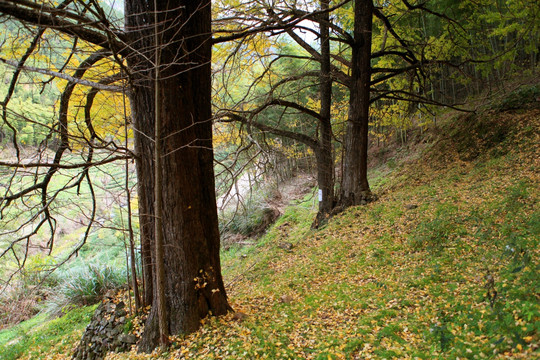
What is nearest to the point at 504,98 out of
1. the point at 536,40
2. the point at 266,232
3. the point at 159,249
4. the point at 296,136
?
the point at 536,40

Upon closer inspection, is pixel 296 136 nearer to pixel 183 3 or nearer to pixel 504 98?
pixel 183 3

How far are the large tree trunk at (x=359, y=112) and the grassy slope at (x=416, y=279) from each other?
65 centimetres

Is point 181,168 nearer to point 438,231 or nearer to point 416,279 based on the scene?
→ point 416,279

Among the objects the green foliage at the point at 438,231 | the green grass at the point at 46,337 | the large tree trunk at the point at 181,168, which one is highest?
the large tree trunk at the point at 181,168

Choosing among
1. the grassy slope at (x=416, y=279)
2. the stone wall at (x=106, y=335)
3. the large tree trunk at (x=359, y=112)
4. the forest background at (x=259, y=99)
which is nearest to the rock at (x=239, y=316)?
the grassy slope at (x=416, y=279)

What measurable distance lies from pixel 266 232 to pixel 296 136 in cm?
531

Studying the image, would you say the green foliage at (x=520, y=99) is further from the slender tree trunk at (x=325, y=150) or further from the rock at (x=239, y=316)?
the rock at (x=239, y=316)

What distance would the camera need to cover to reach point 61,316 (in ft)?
23.3

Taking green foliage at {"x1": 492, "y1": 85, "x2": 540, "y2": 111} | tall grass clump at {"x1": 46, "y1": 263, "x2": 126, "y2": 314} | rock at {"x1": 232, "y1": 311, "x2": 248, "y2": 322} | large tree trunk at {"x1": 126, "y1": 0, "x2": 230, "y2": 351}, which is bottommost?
tall grass clump at {"x1": 46, "y1": 263, "x2": 126, "y2": 314}

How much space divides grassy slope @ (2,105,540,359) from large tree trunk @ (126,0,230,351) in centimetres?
37

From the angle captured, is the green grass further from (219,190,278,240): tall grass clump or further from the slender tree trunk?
(219,190,278,240): tall grass clump

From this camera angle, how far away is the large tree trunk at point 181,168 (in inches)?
134

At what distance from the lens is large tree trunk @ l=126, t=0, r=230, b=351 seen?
3.40 meters

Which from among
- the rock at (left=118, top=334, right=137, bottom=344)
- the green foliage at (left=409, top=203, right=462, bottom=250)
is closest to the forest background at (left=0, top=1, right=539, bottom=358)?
the rock at (left=118, top=334, right=137, bottom=344)
